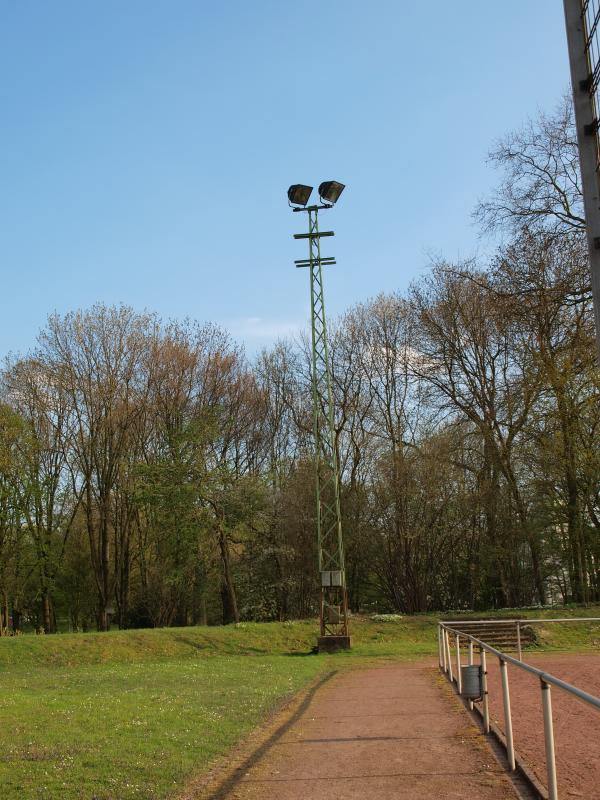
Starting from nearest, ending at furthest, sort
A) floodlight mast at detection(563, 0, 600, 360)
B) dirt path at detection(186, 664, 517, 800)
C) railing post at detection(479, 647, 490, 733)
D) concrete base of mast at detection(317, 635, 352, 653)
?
1. floodlight mast at detection(563, 0, 600, 360)
2. dirt path at detection(186, 664, 517, 800)
3. railing post at detection(479, 647, 490, 733)
4. concrete base of mast at detection(317, 635, 352, 653)

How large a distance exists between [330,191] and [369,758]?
21.5 metres

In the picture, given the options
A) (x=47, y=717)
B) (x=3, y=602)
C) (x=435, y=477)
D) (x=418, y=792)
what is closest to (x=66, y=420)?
(x=3, y=602)

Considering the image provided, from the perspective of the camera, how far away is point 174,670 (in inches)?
814

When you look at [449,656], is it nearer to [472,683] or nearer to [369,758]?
[472,683]

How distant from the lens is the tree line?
121ft

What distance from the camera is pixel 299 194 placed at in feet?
87.8

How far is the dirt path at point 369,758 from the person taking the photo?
6633 mm

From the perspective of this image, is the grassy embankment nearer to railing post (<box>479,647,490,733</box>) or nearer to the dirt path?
the dirt path

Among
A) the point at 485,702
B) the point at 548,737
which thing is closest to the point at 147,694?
the point at 485,702

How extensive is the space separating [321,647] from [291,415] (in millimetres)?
21077

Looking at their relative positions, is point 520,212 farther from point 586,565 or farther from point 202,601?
point 202,601

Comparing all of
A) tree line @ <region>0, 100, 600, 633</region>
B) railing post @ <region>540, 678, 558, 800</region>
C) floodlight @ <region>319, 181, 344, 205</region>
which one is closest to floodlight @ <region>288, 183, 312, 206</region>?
floodlight @ <region>319, 181, 344, 205</region>

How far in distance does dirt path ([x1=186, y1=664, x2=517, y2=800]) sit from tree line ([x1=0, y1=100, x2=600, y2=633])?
22955mm

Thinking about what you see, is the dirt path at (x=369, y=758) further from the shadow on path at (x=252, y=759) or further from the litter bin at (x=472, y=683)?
the litter bin at (x=472, y=683)
